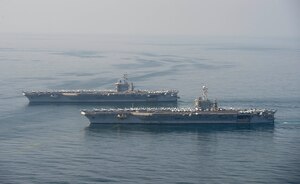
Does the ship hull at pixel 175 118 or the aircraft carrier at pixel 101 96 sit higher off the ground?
the aircraft carrier at pixel 101 96

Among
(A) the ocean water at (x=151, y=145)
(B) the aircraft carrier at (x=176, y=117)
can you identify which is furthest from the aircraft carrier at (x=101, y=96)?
(B) the aircraft carrier at (x=176, y=117)

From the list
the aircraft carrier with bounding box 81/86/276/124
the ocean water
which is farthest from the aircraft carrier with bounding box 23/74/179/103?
the aircraft carrier with bounding box 81/86/276/124

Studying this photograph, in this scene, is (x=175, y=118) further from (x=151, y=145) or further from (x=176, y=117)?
(x=151, y=145)

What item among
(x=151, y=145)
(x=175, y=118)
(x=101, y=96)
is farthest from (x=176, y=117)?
(x=101, y=96)

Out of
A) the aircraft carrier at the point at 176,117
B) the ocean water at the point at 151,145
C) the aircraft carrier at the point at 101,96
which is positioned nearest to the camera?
the ocean water at the point at 151,145

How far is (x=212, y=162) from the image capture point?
4988cm

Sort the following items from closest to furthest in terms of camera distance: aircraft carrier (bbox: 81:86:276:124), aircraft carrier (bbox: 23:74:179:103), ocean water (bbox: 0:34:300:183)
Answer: ocean water (bbox: 0:34:300:183)
aircraft carrier (bbox: 81:86:276:124)
aircraft carrier (bbox: 23:74:179:103)

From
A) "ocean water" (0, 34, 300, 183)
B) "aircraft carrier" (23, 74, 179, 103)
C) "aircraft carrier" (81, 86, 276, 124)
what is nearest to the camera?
"ocean water" (0, 34, 300, 183)

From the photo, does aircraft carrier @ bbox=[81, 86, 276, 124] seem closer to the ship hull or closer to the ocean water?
the ship hull

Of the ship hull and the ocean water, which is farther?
the ship hull

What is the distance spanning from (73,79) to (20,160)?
65.8 m

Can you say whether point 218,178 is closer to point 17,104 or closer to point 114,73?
point 17,104

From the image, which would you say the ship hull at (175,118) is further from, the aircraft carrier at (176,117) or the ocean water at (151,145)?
the ocean water at (151,145)

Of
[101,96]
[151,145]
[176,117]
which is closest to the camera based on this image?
[151,145]
